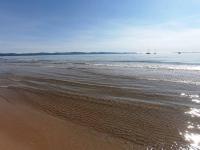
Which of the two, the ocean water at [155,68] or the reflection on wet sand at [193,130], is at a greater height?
the ocean water at [155,68]

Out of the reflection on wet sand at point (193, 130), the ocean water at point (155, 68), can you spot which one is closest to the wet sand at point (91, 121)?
the reflection on wet sand at point (193, 130)

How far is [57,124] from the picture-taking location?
26.0 ft

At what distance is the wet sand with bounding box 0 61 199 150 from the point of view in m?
6.31

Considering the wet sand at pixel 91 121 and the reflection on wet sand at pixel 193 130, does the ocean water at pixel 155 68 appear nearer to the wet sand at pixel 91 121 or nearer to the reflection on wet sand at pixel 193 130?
the wet sand at pixel 91 121

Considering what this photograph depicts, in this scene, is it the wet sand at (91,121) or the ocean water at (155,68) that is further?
the ocean water at (155,68)

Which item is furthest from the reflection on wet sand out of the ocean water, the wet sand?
the ocean water

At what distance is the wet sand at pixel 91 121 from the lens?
631 centimetres

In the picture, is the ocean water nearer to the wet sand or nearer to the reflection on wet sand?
the wet sand

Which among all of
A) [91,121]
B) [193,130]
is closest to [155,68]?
[91,121]

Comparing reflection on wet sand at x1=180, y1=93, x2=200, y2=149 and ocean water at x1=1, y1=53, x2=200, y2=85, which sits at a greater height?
ocean water at x1=1, y1=53, x2=200, y2=85

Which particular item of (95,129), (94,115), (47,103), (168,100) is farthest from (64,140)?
(168,100)

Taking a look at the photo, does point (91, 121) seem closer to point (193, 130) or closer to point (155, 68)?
point (193, 130)

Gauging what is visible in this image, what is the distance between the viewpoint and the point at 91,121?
8312mm

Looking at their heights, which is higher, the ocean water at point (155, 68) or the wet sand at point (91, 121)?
the ocean water at point (155, 68)
